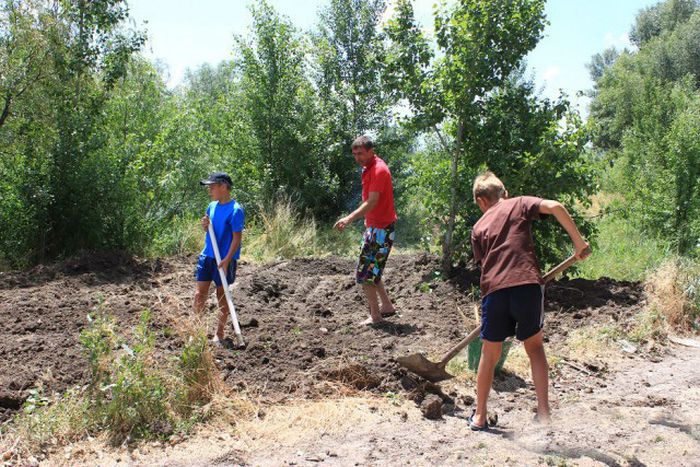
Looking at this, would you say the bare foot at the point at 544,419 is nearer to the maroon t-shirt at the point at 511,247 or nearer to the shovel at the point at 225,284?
the maroon t-shirt at the point at 511,247

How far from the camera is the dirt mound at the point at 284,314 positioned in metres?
5.48

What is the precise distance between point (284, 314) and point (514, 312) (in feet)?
13.2

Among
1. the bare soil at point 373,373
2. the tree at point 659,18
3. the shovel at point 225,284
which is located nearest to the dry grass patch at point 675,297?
the bare soil at point 373,373

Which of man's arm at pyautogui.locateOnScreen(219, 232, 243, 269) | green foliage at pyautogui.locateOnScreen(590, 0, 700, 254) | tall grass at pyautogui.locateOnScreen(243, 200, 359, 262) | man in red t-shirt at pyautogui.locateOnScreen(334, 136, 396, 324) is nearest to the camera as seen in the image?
man's arm at pyautogui.locateOnScreen(219, 232, 243, 269)

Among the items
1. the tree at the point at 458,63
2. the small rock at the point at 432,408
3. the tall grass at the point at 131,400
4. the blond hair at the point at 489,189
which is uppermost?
the tree at the point at 458,63

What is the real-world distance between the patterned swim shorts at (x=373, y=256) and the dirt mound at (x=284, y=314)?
1.77 ft

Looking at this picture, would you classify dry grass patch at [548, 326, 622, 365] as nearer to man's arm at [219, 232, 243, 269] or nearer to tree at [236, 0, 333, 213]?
man's arm at [219, 232, 243, 269]

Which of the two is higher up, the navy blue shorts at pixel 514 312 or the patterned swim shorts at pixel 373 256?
the patterned swim shorts at pixel 373 256

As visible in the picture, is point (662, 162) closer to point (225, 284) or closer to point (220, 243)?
point (220, 243)

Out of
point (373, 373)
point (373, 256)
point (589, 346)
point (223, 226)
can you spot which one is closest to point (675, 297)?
point (589, 346)

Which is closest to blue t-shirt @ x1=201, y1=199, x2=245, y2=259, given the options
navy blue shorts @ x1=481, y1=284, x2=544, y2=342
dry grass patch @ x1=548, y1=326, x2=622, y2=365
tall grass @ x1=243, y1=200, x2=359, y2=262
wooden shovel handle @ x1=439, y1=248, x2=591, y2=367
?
wooden shovel handle @ x1=439, y1=248, x2=591, y2=367

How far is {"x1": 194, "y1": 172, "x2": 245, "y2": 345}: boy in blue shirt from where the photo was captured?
615 cm

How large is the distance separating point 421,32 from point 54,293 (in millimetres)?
5784

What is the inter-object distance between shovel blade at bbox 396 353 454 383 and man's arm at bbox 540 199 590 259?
1470 millimetres
